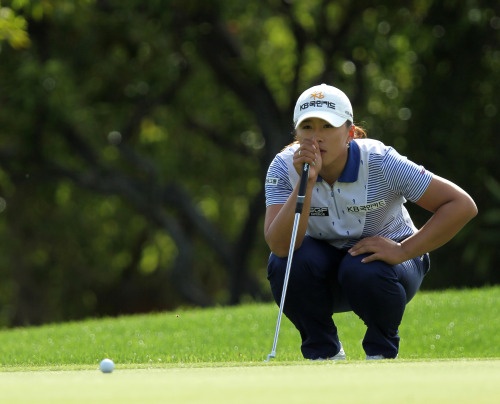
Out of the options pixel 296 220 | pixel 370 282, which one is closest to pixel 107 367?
pixel 296 220

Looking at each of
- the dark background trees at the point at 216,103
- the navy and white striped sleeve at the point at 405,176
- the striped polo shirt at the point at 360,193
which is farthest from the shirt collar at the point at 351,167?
the dark background trees at the point at 216,103

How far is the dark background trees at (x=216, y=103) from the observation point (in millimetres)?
14328

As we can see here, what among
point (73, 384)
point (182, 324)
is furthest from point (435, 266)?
point (73, 384)

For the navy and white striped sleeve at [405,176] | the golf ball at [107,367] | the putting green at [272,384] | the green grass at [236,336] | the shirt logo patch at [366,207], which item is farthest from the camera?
the green grass at [236,336]

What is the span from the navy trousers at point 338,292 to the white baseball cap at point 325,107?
2.12 ft

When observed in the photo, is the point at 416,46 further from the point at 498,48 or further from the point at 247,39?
the point at 247,39

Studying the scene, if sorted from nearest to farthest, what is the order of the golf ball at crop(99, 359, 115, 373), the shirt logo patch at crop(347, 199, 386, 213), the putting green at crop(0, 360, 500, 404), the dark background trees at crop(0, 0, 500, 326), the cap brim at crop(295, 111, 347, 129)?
the putting green at crop(0, 360, 500, 404)
the golf ball at crop(99, 359, 115, 373)
the cap brim at crop(295, 111, 347, 129)
the shirt logo patch at crop(347, 199, 386, 213)
the dark background trees at crop(0, 0, 500, 326)

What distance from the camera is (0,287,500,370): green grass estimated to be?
6.20 meters

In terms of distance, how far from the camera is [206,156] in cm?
1759

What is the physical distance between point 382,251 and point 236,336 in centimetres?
313

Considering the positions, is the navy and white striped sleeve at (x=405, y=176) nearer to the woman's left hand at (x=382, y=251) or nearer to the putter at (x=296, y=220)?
the woman's left hand at (x=382, y=251)

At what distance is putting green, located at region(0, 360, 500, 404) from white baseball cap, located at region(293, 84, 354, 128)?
1333 mm

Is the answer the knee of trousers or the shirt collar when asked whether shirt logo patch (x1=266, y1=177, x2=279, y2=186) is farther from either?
the knee of trousers

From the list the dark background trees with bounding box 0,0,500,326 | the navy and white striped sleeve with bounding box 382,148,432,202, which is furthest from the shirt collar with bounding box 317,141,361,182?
the dark background trees with bounding box 0,0,500,326
